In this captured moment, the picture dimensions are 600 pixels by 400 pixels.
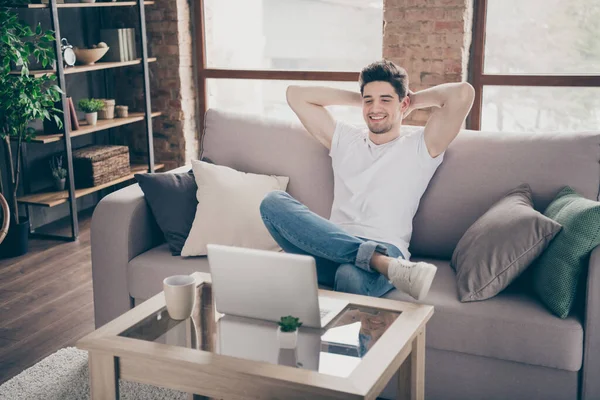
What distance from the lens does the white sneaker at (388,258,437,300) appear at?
213cm

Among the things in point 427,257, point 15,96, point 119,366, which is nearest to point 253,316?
point 119,366

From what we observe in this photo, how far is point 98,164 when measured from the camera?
4.60m

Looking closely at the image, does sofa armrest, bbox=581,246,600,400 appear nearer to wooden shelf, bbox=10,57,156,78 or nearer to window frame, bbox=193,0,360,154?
window frame, bbox=193,0,360,154

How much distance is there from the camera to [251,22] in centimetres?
501

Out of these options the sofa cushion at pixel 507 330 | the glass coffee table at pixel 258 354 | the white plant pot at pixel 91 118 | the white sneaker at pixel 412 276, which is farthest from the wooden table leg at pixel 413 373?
the white plant pot at pixel 91 118

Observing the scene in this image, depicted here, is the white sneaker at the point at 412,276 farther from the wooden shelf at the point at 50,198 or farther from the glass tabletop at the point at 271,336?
the wooden shelf at the point at 50,198

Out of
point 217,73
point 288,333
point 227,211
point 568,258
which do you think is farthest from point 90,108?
point 568,258

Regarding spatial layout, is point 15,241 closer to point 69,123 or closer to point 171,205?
point 69,123

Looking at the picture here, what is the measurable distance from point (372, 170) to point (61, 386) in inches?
52.9

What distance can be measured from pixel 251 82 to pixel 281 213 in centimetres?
276

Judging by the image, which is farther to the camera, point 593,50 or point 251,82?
point 251,82

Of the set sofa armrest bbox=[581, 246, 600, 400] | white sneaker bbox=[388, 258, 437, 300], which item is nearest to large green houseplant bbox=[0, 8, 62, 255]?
white sneaker bbox=[388, 258, 437, 300]

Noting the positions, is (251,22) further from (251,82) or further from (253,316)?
(253,316)

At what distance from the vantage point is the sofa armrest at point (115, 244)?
2.73 metres
